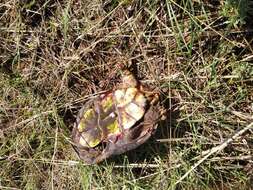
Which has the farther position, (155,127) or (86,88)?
(86,88)

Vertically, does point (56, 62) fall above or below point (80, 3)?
below

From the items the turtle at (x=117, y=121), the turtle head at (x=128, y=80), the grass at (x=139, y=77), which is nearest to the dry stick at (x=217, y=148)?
the grass at (x=139, y=77)

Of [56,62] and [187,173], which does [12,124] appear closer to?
[56,62]

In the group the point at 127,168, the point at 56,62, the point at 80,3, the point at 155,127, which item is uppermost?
the point at 80,3

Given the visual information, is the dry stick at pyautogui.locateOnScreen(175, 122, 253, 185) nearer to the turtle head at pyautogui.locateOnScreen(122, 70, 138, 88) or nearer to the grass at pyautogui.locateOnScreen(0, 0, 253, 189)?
the grass at pyautogui.locateOnScreen(0, 0, 253, 189)

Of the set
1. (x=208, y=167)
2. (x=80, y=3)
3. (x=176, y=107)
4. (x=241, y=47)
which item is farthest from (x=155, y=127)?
(x=80, y=3)

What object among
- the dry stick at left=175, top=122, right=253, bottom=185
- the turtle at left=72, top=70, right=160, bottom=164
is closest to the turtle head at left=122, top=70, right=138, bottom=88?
the turtle at left=72, top=70, right=160, bottom=164

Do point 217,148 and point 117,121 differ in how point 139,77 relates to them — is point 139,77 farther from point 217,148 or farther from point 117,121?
point 217,148
